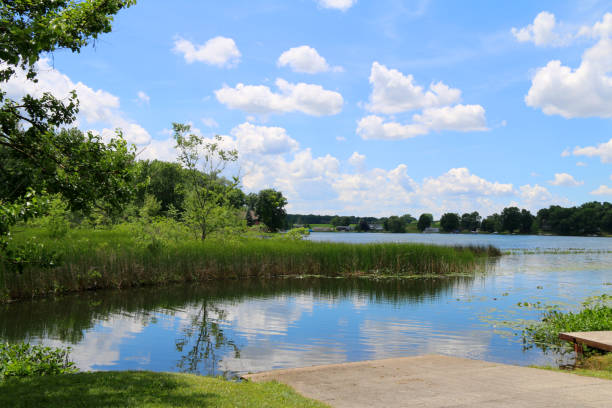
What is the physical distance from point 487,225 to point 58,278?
15374 cm

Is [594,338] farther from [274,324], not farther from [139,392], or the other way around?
[139,392]

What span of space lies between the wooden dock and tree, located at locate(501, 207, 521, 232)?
13964cm

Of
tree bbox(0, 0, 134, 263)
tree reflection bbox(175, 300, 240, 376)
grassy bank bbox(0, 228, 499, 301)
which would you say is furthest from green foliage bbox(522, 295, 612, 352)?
grassy bank bbox(0, 228, 499, 301)

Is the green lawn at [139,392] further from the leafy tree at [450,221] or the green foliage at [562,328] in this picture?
the leafy tree at [450,221]

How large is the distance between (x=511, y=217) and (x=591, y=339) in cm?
14082

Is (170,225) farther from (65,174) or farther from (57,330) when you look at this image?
(65,174)

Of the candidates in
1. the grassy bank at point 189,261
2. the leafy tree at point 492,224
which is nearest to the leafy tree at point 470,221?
the leafy tree at point 492,224

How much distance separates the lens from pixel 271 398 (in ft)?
22.0

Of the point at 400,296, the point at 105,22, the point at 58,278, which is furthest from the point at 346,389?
the point at 58,278

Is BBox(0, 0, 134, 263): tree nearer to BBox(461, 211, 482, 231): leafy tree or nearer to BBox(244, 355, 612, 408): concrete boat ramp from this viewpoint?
BBox(244, 355, 612, 408): concrete boat ramp

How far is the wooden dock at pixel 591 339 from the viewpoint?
10.0 metres

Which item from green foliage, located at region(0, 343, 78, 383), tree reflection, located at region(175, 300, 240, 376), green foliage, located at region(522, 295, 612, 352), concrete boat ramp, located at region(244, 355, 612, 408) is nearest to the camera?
concrete boat ramp, located at region(244, 355, 612, 408)

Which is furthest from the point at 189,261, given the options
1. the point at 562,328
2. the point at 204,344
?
the point at 562,328

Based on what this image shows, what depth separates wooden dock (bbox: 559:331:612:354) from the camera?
32.9 ft
